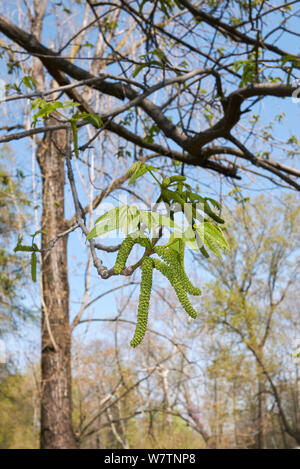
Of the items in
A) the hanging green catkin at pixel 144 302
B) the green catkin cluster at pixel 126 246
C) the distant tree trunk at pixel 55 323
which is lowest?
the hanging green catkin at pixel 144 302

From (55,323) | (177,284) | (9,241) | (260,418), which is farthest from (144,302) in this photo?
(260,418)

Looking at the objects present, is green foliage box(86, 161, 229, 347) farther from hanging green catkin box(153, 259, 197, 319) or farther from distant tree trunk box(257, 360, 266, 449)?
A: distant tree trunk box(257, 360, 266, 449)

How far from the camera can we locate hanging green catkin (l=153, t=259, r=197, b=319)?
437 millimetres

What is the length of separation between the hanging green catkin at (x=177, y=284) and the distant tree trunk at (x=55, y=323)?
2.46 meters

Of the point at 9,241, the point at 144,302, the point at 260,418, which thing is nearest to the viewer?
the point at 144,302

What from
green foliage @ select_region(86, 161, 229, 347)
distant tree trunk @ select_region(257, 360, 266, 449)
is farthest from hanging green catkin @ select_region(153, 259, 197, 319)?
distant tree trunk @ select_region(257, 360, 266, 449)

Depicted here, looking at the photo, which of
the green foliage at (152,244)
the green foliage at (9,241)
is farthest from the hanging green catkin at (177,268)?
the green foliage at (9,241)

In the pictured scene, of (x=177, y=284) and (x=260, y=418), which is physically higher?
(x=260, y=418)

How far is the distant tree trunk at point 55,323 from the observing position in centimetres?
305

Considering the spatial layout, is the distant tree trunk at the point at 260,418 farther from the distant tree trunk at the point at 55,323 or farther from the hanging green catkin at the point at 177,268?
the hanging green catkin at the point at 177,268

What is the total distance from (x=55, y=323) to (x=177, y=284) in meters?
3.01

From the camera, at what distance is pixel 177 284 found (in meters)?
0.44

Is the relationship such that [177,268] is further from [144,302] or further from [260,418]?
[260,418]
